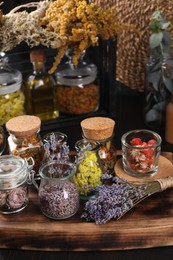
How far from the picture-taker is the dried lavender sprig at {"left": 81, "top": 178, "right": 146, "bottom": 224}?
3.91 feet

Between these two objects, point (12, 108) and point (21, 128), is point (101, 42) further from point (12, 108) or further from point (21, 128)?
point (21, 128)

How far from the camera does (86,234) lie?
3.84 ft

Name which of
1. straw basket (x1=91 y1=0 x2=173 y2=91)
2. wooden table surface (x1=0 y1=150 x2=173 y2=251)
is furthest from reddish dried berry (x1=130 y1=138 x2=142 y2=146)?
straw basket (x1=91 y1=0 x2=173 y2=91)

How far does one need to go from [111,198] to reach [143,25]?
32.7 inches

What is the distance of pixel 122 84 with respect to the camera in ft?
6.44

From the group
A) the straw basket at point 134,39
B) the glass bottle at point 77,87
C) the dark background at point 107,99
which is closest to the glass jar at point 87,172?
the dark background at point 107,99

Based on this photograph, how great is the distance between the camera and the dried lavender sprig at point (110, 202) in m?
1.19

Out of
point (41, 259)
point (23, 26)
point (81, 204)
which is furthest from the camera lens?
point (23, 26)

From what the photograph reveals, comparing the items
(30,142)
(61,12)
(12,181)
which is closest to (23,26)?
(61,12)

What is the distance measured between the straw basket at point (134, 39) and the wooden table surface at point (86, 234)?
0.81 m

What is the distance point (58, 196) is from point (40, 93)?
1.83 ft

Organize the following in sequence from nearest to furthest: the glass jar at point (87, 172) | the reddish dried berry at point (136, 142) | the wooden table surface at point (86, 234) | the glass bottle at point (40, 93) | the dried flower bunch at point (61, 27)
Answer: the wooden table surface at point (86, 234), the glass jar at point (87, 172), the reddish dried berry at point (136, 142), the dried flower bunch at point (61, 27), the glass bottle at point (40, 93)

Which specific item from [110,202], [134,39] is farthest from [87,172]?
[134,39]

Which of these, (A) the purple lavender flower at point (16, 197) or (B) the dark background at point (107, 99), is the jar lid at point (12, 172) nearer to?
(A) the purple lavender flower at point (16, 197)
